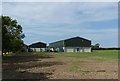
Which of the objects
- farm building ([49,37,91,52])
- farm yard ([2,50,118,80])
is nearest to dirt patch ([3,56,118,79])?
farm yard ([2,50,118,80])

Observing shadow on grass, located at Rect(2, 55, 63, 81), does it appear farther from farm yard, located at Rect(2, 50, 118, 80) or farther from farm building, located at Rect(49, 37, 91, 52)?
farm building, located at Rect(49, 37, 91, 52)

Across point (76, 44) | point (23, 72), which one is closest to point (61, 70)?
point (23, 72)

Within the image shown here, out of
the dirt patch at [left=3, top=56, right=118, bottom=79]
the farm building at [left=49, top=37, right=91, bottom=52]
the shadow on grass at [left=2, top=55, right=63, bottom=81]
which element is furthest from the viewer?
the farm building at [left=49, top=37, right=91, bottom=52]

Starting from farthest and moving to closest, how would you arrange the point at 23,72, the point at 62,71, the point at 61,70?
the point at 61,70 < the point at 62,71 < the point at 23,72

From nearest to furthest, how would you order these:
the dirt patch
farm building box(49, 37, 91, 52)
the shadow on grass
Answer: the shadow on grass → the dirt patch → farm building box(49, 37, 91, 52)

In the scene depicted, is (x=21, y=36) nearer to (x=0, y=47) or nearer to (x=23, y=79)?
(x=0, y=47)

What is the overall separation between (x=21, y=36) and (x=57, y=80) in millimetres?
60810

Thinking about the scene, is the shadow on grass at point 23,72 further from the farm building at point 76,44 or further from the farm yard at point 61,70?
the farm building at point 76,44

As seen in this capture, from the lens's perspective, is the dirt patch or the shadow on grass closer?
the shadow on grass

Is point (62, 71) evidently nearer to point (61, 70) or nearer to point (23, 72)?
point (61, 70)

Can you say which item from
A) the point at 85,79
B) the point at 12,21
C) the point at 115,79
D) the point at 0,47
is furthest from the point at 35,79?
the point at 12,21

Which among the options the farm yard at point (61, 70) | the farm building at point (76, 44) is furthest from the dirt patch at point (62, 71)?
the farm building at point (76, 44)

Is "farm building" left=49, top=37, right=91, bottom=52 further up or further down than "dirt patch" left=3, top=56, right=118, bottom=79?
further up

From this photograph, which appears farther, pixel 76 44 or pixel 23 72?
pixel 76 44
